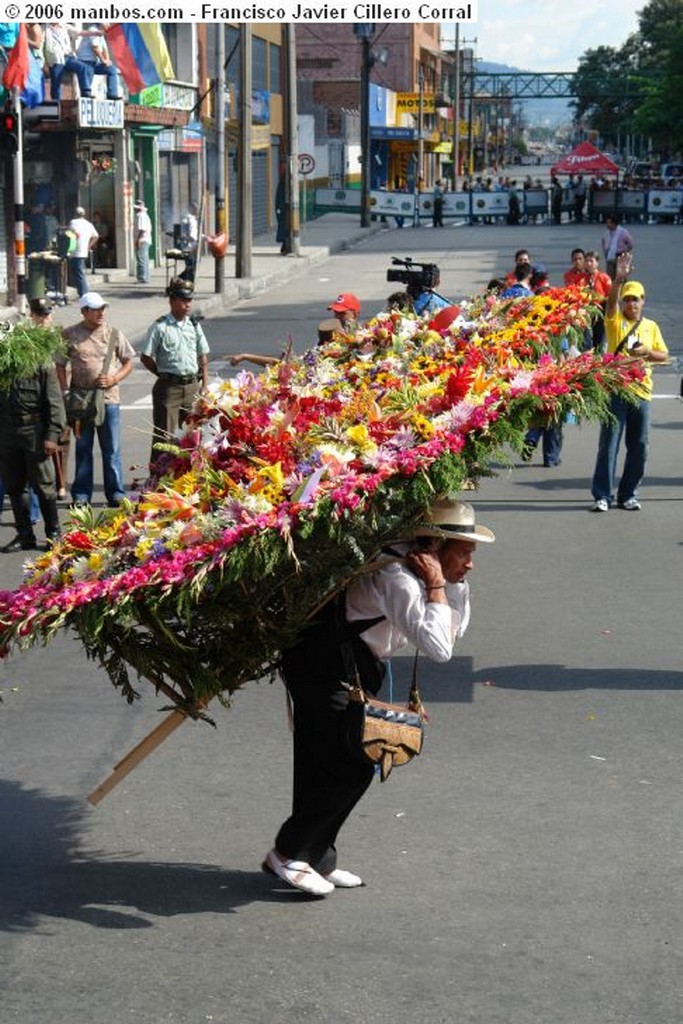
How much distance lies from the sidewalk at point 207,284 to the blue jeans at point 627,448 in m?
10.5

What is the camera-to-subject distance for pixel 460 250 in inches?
1993

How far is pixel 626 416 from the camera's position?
46.9 feet

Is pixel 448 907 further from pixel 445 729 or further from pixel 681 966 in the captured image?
Result: pixel 445 729

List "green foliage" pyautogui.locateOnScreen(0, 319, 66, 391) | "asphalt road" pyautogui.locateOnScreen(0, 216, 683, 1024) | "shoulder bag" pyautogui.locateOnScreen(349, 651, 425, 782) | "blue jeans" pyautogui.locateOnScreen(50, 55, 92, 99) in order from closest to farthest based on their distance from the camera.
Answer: "asphalt road" pyautogui.locateOnScreen(0, 216, 683, 1024), "shoulder bag" pyautogui.locateOnScreen(349, 651, 425, 782), "green foliage" pyautogui.locateOnScreen(0, 319, 66, 391), "blue jeans" pyautogui.locateOnScreen(50, 55, 92, 99)

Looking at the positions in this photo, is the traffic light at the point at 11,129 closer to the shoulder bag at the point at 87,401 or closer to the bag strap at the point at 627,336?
the shoulder bag at the point at 87,401

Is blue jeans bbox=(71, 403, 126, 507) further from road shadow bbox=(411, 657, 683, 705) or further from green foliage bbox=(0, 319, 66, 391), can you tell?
road shadow bbox=(411, 657, 683, 705)

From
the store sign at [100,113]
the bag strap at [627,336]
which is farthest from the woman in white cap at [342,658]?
the store sign at [100,113]

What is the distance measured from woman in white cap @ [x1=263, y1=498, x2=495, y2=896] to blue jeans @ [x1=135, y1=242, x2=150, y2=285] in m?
31.3

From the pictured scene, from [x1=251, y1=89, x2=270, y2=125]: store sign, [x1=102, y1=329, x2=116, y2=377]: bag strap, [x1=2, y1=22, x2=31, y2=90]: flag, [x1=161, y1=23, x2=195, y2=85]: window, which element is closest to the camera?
[x1=102, y1=329, x2=116, y2=377]: bag strap

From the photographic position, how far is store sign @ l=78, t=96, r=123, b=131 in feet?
115

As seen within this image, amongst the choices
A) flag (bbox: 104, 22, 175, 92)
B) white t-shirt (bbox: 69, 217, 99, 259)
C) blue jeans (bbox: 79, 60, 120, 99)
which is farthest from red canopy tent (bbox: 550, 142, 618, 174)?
white t-shirt (bbox: 69, 217, 99, 259)

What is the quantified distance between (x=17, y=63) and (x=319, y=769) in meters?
22.2

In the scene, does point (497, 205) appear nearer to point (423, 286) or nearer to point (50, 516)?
point (423, 286)

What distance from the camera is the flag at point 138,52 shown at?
3231 cm
